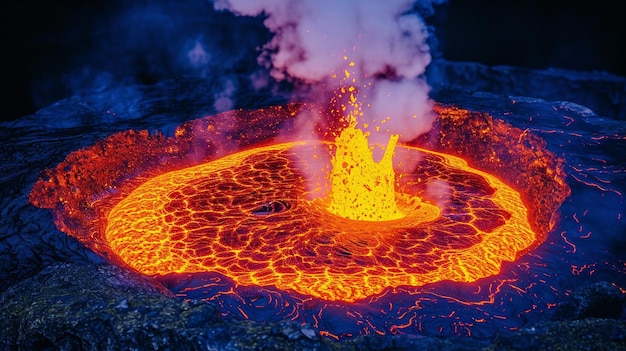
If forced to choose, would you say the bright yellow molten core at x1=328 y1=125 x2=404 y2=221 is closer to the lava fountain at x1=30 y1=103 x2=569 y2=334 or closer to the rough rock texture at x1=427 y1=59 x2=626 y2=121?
the lava fountain at x1=30 y1=103 x2=569 y2=334

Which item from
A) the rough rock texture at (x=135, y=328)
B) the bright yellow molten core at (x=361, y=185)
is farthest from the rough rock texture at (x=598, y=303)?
the bright yellow molten core at (x=361, y=185)

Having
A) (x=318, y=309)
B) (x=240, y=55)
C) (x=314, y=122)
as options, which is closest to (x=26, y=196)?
(x=318, y=309)

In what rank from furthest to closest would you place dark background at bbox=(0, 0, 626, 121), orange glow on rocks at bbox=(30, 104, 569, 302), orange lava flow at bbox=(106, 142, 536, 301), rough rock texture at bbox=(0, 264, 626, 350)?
dark background at bbox=(0, 0, 626, 121), orange glow on rocks at bbox=(30, 104, 569, 302), orange lava flow at bbox=(106, 142, 536, 301), rough rock texture at bbox=(0, 264, 626, 350)

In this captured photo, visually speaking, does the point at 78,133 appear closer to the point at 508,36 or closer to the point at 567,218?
the point at 567,218

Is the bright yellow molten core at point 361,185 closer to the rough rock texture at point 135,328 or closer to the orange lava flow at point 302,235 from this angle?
the orange lava flow at point 302,235

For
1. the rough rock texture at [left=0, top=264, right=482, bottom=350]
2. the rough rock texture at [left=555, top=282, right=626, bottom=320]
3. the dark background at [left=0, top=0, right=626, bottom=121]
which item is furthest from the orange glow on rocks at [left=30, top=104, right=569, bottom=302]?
the dark background at [left=0, top=0, right=626, bottom=121]
